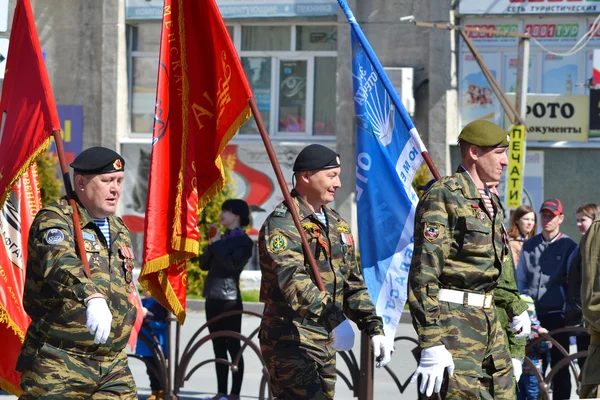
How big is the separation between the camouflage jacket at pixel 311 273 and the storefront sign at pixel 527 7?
1440 centimetres

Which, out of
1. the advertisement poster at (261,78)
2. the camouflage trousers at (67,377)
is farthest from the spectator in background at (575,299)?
the advertisement poster at (261,78)

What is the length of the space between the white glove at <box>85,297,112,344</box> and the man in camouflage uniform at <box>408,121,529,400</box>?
1.51m

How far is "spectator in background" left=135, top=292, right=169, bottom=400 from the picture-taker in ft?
31.4

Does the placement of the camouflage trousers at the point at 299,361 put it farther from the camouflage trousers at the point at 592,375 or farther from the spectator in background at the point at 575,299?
the spectator in background at the point at 575,299

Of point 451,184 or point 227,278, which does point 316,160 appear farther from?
point 227,278

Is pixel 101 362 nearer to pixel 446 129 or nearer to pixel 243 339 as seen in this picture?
pixel 243 339

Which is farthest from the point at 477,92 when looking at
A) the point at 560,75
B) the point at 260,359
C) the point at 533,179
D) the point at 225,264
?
the point at 260,359

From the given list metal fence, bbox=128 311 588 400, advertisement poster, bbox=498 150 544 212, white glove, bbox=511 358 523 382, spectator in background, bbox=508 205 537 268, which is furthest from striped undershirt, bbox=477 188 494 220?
advertisement poster, bbox=498 150 544 212

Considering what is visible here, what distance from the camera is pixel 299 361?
6.11 metres

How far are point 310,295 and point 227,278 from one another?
403cm

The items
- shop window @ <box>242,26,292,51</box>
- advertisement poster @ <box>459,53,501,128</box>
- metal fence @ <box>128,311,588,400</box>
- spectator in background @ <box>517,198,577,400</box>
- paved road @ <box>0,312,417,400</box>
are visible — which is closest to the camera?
metal fence @ <box>128,311,588,400</box>

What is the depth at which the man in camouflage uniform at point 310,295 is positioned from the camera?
5.95m

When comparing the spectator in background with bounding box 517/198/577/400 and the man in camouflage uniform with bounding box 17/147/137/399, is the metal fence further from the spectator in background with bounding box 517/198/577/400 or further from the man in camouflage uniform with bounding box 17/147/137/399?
the man in camouflage uniform with bounding box 17/147/137/399

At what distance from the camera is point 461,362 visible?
5.72 meters
